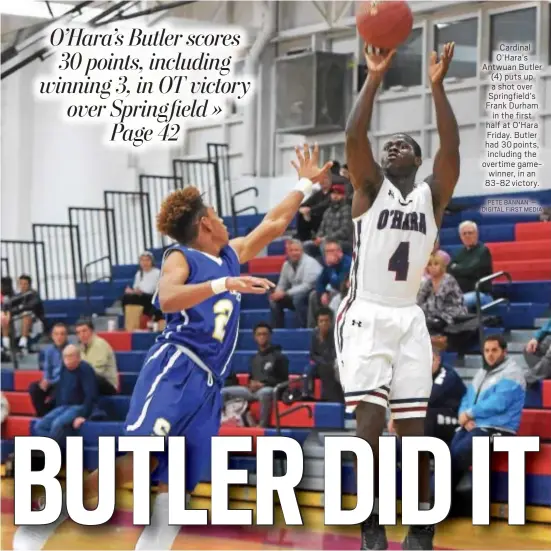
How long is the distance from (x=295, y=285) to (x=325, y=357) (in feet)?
5.35

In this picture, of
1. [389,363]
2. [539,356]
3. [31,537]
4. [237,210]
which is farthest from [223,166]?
[389,363]

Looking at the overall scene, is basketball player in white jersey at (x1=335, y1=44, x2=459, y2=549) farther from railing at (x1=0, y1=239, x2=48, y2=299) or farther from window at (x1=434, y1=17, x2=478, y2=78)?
railing at (x1=0, y1=239, x2=48, y2=299)

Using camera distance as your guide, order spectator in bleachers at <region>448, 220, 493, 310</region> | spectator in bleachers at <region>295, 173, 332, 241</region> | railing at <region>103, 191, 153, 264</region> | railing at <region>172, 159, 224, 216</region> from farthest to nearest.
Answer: railing at <region>103, 191, 153, 264</region> < railing at <region>172, 159, 224, 216</region> < spectator in bleachers at <region>295, 173, 332, 241</region> < spectator in bleachers at <region>448, 220, 493, 310</region>

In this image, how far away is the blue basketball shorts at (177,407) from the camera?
5.45 metres

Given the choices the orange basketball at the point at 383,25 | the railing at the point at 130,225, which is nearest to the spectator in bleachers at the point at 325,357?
the orange basketball at the point at 383,25

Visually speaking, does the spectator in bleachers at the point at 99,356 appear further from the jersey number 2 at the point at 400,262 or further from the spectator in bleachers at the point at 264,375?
the jersey number 2 at the point at 400,262

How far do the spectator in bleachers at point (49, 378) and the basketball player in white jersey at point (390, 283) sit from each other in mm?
6246

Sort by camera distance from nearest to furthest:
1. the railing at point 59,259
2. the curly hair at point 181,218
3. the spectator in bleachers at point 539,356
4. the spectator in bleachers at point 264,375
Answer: the curly hair at point 181,218 < the spectator in bleachers at point 539,356 < the spectator in bleachers at point 264,375 < the railing at point 59,259

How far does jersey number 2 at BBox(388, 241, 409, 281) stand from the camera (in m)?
5.58

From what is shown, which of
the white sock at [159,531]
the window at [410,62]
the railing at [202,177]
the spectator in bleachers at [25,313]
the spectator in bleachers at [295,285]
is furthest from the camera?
the railing at [202,177]

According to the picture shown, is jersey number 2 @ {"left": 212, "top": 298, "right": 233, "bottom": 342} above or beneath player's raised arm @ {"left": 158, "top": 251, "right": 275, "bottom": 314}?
beneath

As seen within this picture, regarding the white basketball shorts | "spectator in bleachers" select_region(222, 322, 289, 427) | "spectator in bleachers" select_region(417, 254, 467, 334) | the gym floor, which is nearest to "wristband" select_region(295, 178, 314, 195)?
the white basketball shorts

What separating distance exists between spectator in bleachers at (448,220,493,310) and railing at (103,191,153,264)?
21.2ft

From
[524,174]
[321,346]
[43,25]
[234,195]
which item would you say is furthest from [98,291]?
[524,174]
